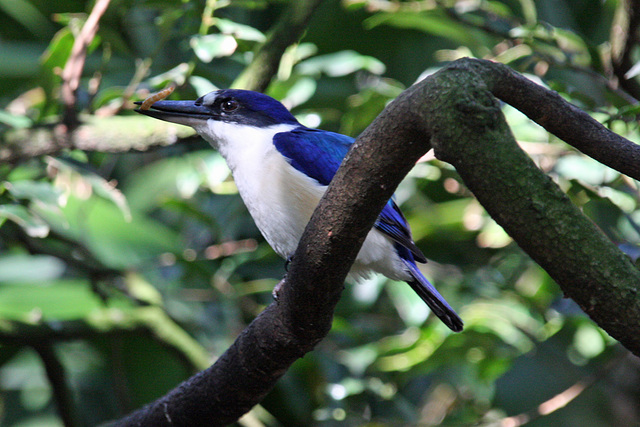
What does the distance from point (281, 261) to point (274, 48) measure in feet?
4.09

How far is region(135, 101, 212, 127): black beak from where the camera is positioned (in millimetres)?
2744

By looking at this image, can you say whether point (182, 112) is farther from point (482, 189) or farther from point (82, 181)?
point (482, 189)

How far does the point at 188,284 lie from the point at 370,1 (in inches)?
71.9

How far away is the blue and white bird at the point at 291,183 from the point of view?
2.51 metres

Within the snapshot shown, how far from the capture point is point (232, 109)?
2947mm

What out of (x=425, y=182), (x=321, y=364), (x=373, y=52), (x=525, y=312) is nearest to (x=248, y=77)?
(x=425, y=182)

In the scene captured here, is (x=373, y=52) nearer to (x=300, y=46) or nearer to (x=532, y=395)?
(x=300, y=46)

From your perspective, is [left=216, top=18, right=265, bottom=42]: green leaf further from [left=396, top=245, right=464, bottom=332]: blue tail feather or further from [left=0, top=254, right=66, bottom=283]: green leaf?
[left=0, top=254, right=66, bottom=283]: green leaf

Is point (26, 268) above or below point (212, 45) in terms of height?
below

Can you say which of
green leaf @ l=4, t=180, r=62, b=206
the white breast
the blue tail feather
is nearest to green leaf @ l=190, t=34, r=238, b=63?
the white breast

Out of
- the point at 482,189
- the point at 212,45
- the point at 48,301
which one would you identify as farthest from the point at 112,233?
the point at 482,189

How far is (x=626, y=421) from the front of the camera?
15.3ft

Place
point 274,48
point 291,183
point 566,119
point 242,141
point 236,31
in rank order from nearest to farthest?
point 566,119, point 291,183, point 242,141, point 236,31, point 274,48

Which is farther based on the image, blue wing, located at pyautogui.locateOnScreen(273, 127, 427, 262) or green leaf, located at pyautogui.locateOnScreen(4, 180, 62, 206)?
green leaf, located at pyautogui.locateOnScreen(4, 180, 62, 206)
